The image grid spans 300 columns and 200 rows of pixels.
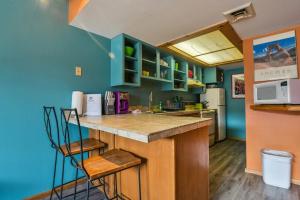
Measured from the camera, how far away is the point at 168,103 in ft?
12.1

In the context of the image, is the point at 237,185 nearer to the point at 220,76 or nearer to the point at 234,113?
the point at 234,113

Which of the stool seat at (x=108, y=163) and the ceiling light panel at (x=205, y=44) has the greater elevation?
the ceiling light panel at (x=205, y=44)

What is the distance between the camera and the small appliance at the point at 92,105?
2160 mm

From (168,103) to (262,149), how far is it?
6.28 feet

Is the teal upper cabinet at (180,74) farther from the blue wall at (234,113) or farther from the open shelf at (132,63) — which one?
the blue wall at (234,113)

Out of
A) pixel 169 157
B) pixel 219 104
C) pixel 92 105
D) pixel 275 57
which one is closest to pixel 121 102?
pixel 92 105

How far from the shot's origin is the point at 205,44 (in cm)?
297

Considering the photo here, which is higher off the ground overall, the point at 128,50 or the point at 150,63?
the point at 128,50

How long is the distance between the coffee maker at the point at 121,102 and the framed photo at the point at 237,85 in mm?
3665

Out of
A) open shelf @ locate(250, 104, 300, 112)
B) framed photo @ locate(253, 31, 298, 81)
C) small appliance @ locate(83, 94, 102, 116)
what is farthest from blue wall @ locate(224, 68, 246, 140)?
A: small appliance @ locate(83, 94, 102, 116)

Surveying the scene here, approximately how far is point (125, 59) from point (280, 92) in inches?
85.4

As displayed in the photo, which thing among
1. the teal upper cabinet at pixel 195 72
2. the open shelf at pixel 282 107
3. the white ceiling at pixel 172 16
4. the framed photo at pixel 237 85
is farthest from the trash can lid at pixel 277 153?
the framed photo at pixel 237 85

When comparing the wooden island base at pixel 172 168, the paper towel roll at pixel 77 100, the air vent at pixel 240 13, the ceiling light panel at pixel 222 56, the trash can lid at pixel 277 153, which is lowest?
the trash can lid at pixel 277 153

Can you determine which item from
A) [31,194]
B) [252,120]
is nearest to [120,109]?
[31,194]
